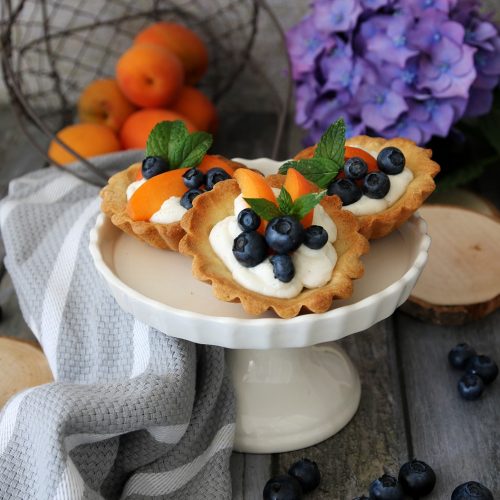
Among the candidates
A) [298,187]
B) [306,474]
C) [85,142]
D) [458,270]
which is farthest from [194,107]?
[306,474]

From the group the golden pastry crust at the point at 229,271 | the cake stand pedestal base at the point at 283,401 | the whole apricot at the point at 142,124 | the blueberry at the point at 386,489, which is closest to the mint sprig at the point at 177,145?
the golden pastry crust at the point at 229,271

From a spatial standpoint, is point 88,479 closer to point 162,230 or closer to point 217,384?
point 217,384

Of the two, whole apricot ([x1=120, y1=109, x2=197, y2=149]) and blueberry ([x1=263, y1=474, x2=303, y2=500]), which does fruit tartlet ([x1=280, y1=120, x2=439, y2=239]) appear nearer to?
blueberry ([x1=263, y1=474, x2=303, y2=500])

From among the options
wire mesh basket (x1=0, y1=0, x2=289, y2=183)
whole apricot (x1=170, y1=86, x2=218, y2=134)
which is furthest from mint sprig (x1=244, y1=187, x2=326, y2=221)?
wire mesh basket (x1=0, y1=0, x2=289, y2=183)

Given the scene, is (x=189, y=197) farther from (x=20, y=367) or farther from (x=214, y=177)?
(x=20, y=367)

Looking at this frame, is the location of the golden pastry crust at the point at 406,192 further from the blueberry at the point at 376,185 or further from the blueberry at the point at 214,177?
the blueberry at the point at 214,177

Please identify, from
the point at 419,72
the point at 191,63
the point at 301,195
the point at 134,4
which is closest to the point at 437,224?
the point at 419,72
